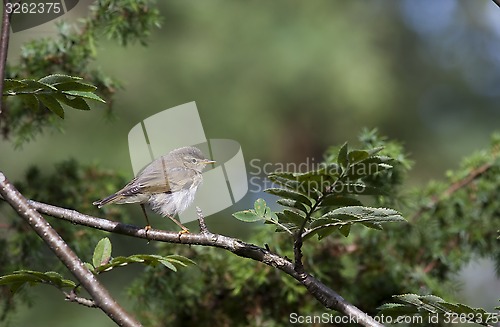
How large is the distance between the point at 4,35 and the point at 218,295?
5.06 ft

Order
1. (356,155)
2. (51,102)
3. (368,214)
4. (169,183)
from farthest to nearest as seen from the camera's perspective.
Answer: (169,183) < (51,102) < (368,214) < (356,155)

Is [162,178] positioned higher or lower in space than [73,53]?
lower

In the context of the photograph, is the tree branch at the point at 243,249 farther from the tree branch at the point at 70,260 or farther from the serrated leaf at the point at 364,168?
the serrated leaf at the point at 364,168

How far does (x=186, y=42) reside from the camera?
594cm

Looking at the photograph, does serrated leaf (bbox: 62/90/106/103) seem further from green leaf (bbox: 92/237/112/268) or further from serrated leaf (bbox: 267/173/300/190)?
serrated leaf (bbox: 267/173/300/190)

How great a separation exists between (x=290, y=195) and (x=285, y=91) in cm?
469

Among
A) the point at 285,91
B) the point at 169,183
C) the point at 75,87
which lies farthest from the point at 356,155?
the point at 285,91

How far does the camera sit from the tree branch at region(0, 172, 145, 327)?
1230mm

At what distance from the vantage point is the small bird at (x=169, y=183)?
2.51 metres

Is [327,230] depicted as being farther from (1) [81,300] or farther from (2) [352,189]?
(1) [81,300]

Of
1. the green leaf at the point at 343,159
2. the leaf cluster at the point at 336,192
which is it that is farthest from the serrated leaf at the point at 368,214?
the green leaf at the point at 343,159

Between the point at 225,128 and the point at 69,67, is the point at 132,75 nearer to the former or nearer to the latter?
the point at 225,128

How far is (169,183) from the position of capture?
2682 mm

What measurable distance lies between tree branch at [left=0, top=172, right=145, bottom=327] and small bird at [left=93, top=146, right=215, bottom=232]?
1.04 meters
